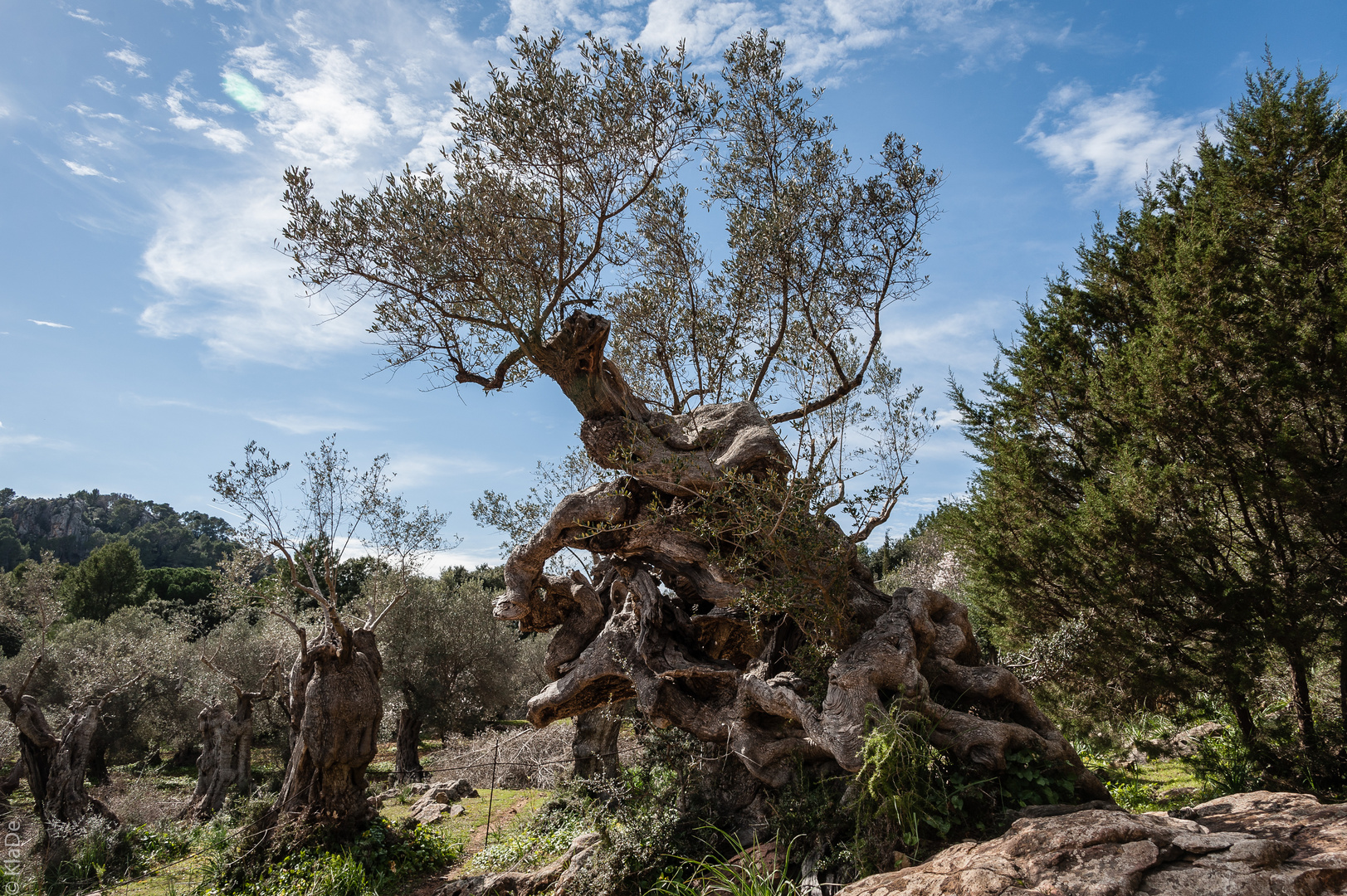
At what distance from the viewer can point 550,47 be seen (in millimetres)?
9273

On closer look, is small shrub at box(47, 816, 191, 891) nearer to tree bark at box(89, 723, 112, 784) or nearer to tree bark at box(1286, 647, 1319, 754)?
tree bark at box(89, 723, 112, 784)

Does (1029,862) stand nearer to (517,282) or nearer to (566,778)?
(517,282)

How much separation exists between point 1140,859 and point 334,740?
10569 millimetres

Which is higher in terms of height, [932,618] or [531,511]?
[531,511]

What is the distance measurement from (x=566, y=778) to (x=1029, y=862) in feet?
37.8

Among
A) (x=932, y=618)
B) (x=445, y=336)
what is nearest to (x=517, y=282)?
(x=445, y=336)

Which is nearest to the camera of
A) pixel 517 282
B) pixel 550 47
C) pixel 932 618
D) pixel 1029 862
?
pixel 1029 862

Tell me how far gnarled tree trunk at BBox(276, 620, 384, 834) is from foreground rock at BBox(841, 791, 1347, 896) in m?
8.56

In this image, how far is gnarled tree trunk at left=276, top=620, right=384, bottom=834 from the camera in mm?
10625

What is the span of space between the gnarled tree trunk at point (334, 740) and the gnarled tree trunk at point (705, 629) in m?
2.80

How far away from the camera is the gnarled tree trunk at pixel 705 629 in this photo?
6734 millimetres

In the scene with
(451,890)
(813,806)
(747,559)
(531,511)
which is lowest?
(451,890)

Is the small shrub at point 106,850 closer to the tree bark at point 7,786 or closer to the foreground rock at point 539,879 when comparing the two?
the tree bark at point 7,786

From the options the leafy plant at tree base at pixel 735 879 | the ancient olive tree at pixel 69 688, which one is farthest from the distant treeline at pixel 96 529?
the leafy plant at tree base at pixel 735 879
